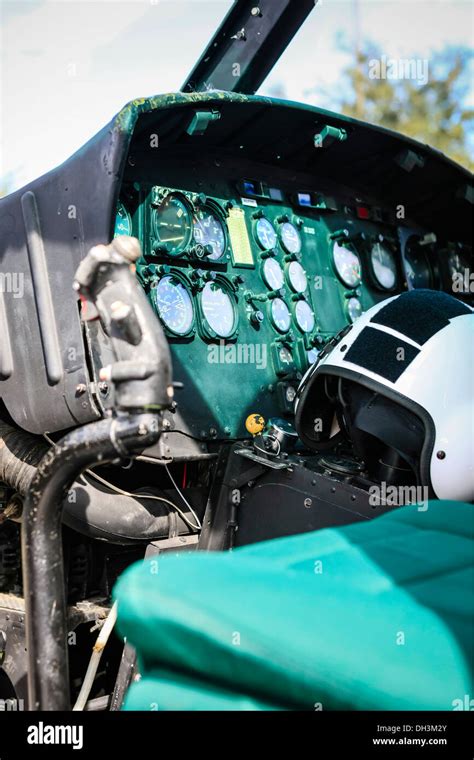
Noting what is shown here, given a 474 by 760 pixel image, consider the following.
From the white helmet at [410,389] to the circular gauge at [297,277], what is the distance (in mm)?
1229

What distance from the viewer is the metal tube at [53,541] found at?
5.41ft

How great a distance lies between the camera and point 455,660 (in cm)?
121

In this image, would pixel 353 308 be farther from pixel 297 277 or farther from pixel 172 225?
pixel 172 225

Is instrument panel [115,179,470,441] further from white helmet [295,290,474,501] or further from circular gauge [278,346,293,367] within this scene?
white helmet [295,290,474,501]

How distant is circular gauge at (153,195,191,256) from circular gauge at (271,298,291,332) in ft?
2.21

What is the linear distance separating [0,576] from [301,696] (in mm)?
2516

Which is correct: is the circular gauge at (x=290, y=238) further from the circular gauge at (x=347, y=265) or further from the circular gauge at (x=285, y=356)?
the circular gauge at (x=285, y=356)

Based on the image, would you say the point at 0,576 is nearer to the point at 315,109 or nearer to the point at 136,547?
the point at 136,547

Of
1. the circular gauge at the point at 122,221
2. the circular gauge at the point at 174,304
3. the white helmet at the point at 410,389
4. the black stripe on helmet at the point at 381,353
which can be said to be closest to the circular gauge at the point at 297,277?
the circular gauge at the point at 174,304

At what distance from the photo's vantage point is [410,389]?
2631mm

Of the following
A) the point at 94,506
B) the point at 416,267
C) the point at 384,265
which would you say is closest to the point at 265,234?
the point at 384,265

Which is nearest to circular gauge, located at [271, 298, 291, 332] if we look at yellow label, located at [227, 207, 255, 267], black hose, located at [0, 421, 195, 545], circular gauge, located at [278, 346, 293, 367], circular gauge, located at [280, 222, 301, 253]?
circular gauge, located at [278, 346, 293, 367]

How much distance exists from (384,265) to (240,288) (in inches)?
57.9
